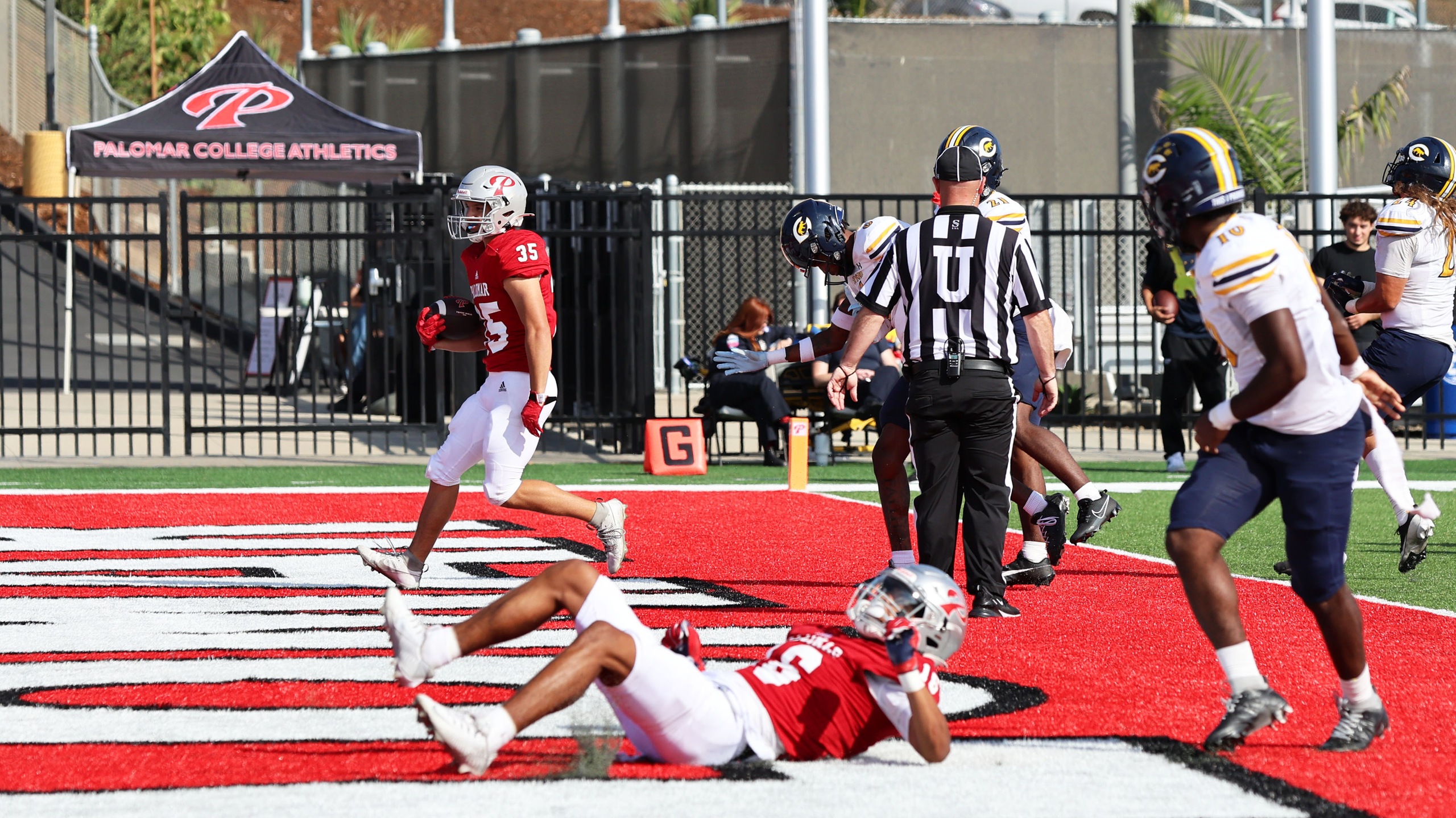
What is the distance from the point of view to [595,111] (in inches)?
1131

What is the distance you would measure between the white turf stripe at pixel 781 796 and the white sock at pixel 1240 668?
0.31m

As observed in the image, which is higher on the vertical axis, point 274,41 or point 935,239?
point 274,41

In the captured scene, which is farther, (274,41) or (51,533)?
(274,41)

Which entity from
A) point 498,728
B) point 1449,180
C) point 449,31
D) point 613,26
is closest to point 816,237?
point 1449,180

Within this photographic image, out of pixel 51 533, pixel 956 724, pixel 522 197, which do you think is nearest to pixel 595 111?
pixel 51 533

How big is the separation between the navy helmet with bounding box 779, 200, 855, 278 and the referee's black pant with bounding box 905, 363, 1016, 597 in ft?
2.88

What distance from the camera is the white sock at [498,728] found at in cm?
413

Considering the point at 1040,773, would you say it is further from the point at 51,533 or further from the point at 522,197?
the point at 51,533

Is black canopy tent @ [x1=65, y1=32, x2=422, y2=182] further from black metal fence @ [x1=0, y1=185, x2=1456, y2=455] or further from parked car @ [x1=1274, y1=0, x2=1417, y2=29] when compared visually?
parked car @ [x1=1274, y1=0, x2=1417, y2=29]

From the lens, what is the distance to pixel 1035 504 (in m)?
7.91

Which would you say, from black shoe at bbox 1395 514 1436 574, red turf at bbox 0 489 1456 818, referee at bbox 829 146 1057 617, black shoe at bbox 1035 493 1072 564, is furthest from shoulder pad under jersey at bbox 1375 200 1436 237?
referee at bbox 829 146 1057 617

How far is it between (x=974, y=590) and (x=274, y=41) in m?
49.5

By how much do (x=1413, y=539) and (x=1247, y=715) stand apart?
12.3 ft

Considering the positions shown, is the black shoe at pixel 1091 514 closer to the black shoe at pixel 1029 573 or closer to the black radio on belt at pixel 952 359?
the black shoe at pixel 1029 573
